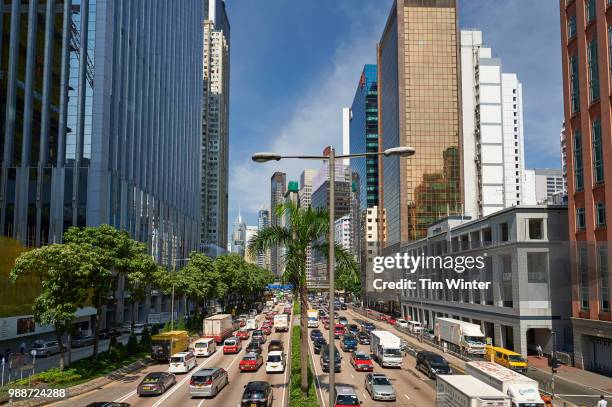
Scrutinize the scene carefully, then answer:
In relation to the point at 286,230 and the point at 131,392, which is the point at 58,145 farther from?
the point at 286,230

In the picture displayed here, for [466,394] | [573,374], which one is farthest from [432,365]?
[466,394]

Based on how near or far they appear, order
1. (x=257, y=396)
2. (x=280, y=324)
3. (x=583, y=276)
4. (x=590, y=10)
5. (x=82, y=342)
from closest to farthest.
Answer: (x=257, y=396) < (x=583, y=276) < (x=590, y=10) < (x=82, y=342) < (x=280, y=324)

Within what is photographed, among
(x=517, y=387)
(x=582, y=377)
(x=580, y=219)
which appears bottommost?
(x=582, y=377)

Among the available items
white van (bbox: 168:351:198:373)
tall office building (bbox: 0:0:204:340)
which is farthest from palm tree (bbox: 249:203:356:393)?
tall office building (bbox: 0:0:204:340)

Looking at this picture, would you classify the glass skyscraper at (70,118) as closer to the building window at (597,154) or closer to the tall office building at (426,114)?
the building window at (597,154)

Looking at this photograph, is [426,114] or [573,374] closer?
[573,374]

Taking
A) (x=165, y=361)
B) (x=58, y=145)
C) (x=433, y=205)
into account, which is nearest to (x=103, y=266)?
(x=165, y=361)

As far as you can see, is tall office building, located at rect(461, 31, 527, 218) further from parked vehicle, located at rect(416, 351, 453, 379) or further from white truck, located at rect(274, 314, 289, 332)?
parked vehicle, located at rect(416, 351, 453, 379)

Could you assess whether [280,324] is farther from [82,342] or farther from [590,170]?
[590,170]
